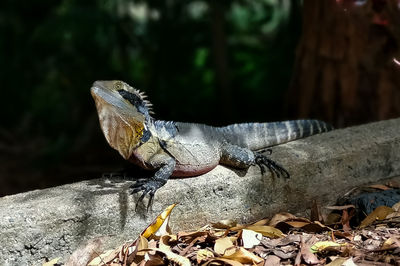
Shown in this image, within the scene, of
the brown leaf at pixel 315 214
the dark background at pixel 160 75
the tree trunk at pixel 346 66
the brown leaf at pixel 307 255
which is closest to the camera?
the brown leaf at pixel 307 255

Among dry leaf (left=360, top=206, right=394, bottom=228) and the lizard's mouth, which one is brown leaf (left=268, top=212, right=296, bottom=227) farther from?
the lizard's mouth

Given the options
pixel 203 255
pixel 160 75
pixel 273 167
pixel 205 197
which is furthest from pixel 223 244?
pixel 160 75

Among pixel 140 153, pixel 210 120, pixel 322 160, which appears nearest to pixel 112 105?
pixel 140 153

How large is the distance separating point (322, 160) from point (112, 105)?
5.32ft

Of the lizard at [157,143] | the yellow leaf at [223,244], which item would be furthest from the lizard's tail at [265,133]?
the yellow leaf at [223,244]

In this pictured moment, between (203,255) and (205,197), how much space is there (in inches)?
20.9

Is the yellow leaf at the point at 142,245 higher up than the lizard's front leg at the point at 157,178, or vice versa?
the lizard's front leg at the point at 157,178

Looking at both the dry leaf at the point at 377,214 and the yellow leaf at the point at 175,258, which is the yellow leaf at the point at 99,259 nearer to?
the yellow leaf at the point at 175,258

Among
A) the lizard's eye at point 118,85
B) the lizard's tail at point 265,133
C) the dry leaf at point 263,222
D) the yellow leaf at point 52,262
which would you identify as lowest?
the yellow leaf at point 52,262

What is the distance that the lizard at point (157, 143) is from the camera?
12.1 feet

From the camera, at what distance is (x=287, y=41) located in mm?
7844

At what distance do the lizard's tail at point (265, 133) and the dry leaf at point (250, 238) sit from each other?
1000 millimetres

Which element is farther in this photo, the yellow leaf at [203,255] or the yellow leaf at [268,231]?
the yellow leaf at [268,231]

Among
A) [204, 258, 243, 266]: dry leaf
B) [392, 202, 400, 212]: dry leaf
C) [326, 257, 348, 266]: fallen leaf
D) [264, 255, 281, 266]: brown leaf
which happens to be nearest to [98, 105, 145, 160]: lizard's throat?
[204, 258, 243, 266]: dry leaf
